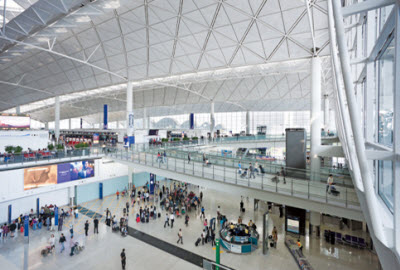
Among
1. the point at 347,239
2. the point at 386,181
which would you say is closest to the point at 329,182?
the point at 386,181

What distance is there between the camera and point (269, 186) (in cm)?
1266

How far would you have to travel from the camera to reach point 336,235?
1580 cm

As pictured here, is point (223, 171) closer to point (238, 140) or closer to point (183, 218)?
point (183, 218)

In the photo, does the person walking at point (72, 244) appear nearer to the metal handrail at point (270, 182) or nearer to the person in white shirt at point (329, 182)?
the metal handrail at point (270, 182)

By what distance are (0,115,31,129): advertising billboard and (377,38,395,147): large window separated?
36.8 m

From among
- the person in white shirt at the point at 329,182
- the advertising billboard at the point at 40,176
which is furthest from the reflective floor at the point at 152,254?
the advertising billboard at the point at 40,176

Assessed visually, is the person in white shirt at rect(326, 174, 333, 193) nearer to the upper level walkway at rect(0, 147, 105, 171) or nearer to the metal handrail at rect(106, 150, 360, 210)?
the metal handrail at rect(106, 150, 360, 210)

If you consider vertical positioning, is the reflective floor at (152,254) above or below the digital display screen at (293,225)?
below

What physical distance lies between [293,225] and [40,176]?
23.2 m

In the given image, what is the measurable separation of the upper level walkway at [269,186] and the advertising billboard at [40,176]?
11482 millimetres

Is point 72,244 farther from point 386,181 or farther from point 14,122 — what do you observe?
point 14,122

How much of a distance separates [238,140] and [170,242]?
23.7 m

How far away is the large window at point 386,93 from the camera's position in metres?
4.38

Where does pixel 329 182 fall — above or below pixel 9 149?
below
